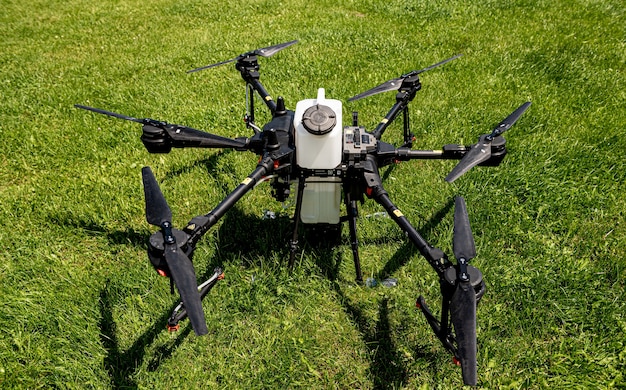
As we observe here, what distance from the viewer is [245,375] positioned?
4.26 m

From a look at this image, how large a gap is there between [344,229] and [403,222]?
228 cm

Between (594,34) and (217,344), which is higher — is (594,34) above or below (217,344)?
above

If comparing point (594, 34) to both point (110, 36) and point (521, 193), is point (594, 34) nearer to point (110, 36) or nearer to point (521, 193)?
point (521, 193)

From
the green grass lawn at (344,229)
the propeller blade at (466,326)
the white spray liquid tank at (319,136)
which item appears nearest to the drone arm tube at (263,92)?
the white spray liquid tank at (319,136)

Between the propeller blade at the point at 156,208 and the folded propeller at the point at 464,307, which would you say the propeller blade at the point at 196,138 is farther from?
the folded propeller at the point at 464,307

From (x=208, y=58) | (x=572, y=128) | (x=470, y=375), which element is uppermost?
(x=208, y=58)

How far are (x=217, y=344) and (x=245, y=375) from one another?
46cm

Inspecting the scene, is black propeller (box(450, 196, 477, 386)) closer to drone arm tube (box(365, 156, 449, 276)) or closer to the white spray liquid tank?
drone arm tube (box(365, 156, 449, 276))

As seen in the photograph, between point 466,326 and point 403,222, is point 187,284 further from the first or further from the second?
point 466,326

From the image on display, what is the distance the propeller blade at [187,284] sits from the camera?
2.83 meters

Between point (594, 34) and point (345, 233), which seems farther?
point (594, 34)

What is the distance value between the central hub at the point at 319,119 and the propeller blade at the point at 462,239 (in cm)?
130

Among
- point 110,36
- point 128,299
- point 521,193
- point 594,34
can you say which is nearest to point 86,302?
point 128,299

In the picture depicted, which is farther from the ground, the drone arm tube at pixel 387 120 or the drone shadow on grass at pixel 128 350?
the drone arm tube at pixel 387 120
